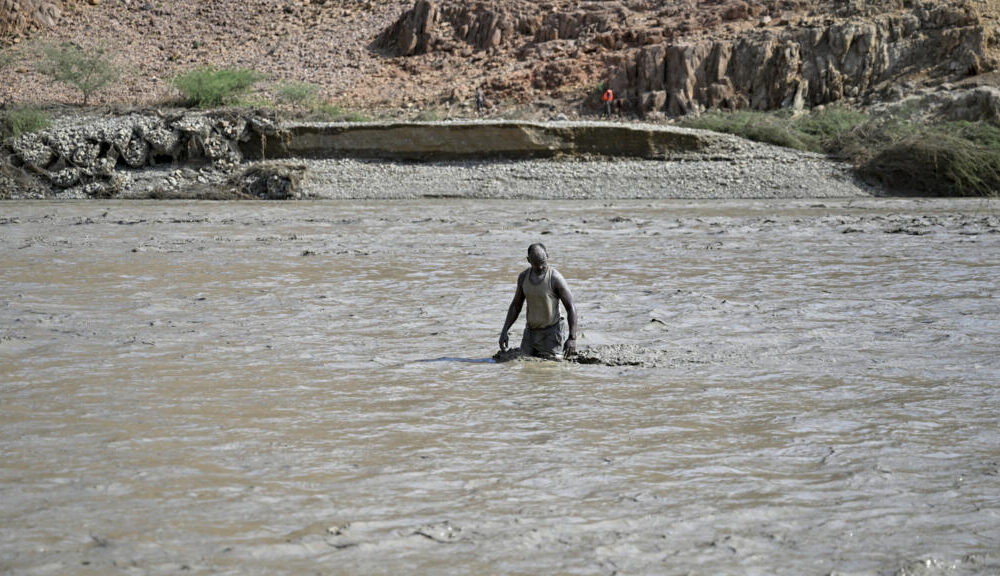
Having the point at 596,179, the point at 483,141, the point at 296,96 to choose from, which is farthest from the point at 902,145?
the point at 296,96

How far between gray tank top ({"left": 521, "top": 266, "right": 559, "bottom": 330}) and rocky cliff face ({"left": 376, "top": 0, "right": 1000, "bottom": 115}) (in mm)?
28805

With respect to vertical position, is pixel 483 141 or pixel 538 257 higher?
pixel 483 141

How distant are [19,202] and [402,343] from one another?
72.3 feet

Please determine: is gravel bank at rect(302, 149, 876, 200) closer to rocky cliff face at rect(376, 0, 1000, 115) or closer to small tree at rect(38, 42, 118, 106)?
rocky cliff face at rect(376, 0, 1000, 115)

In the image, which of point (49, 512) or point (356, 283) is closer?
point (49, 512)

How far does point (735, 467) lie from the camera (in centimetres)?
585

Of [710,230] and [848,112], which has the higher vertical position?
[848,112]

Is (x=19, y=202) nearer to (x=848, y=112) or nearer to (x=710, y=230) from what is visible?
(x=710, y=230)

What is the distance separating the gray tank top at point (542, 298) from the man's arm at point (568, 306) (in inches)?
2.2

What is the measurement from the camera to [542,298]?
26.5ft

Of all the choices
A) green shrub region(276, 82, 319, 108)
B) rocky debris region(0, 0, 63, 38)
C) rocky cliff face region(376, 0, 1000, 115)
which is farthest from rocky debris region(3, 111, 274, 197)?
rocky debris region(0, 0, 63, 38)

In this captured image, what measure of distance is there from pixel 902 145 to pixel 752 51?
10338mm

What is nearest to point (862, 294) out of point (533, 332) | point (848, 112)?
point (533, 332)

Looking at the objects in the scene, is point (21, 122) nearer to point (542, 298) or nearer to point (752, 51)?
point (752, 51)
